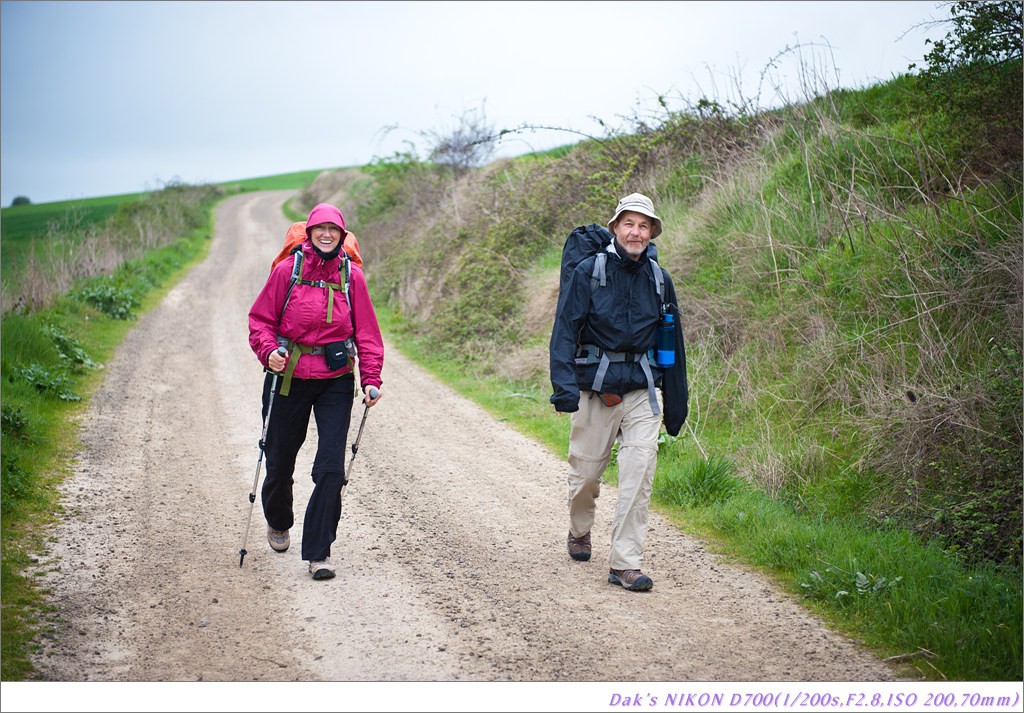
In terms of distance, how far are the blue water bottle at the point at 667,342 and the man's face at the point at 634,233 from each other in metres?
0.45

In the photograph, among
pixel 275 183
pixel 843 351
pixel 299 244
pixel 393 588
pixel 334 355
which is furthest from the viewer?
pixel 275 183

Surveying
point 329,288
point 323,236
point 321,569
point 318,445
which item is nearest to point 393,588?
point 321,569

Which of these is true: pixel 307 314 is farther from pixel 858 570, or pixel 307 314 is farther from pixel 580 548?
pixel 858 570

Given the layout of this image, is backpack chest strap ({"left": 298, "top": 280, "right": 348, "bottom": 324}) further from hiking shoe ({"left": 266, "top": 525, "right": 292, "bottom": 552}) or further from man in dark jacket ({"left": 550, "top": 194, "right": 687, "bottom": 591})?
hiking shoe ({"left": 266, "top": 525, "right": 292, "bottom": 552})

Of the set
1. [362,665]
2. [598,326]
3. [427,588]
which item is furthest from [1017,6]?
[362,665]

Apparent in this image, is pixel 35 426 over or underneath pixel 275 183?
underneath

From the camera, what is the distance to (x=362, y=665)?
4277 millimetres

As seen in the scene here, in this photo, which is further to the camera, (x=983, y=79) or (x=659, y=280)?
(x=983, y=79)

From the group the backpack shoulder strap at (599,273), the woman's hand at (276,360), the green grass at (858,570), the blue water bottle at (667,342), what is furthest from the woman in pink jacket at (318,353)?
the green grass at (858,570)

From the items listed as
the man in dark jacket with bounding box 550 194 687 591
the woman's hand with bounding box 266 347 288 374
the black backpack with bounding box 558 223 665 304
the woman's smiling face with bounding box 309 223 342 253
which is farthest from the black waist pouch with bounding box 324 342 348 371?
the black backpack with bounding box 558 223 665 304

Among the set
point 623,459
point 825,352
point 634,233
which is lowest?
point 623,459

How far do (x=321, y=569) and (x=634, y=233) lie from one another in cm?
292

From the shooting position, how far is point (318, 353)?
5445 millimetres

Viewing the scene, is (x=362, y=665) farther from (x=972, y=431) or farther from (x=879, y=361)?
(x=879, y=361)
